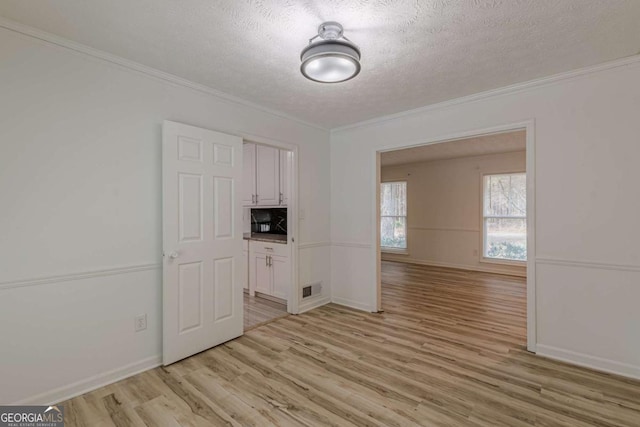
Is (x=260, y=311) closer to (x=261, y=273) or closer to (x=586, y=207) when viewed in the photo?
(x=261, y=273)

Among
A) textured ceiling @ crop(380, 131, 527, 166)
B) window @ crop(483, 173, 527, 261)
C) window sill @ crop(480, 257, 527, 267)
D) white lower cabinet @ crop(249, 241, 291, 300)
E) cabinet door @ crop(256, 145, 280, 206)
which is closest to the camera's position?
white lower cabinet @ crop(249, 241, 291, 300)

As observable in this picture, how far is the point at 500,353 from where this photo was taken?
2.76 m

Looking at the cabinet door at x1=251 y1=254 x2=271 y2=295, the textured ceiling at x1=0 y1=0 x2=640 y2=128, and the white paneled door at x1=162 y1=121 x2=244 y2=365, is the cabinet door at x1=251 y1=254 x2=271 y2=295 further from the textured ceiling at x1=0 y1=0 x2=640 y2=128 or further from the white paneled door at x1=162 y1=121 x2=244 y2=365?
the textured ceiling at x1=0 y1=0 x2=640 y2=128

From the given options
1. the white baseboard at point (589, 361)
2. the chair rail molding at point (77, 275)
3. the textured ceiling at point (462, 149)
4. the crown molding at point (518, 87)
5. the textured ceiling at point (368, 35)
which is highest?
the textured ceiling at point (462, 149)

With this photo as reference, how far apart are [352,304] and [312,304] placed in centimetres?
55

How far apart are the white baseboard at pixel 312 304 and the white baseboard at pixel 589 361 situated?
2449 millimetres

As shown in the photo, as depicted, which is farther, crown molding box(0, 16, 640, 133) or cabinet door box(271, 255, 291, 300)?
cabinet door box(271, 255, 291, 300)

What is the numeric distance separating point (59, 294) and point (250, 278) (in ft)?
8.96

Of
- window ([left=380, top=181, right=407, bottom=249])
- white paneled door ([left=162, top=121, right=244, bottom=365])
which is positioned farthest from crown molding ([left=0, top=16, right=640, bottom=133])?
window ([left=380, top=181, right=407, bottom=249])

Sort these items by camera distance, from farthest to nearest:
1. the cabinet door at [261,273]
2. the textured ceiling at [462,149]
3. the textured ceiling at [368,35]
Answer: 1. the textured ceiling at [462,149]
2. the cabinet door at [261,273]
3. the textured ceiling at [368,35]

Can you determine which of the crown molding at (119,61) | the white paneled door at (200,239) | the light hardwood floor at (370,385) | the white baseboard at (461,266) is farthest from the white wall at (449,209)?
the white paneled door at (200,239)

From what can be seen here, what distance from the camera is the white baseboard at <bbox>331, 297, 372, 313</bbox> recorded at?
3972 mm

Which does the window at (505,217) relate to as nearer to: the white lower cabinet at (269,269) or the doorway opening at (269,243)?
the doorway opening at (269,243)

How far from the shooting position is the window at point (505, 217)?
6.02 m
